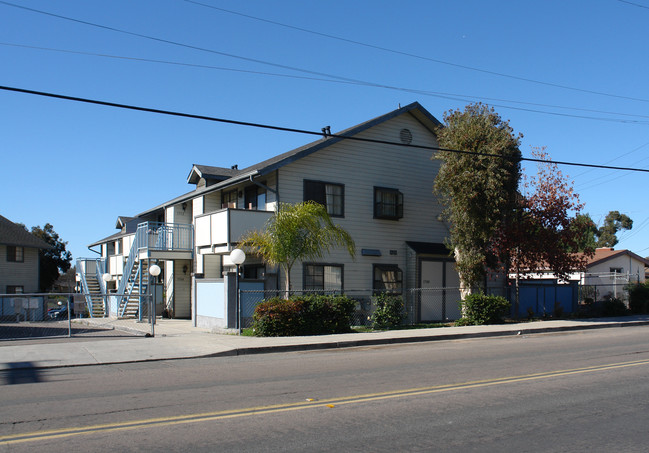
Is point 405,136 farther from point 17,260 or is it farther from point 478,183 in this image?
point 17,260

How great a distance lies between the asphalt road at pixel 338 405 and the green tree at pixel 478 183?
383 inches

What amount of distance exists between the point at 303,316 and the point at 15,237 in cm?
2981

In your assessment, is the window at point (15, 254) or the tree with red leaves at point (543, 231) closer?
the tree with red leaves at point (543, 231)

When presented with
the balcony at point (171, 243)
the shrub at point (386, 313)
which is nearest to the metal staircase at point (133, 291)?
the balcony at point (171, 243)

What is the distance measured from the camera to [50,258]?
60406mm

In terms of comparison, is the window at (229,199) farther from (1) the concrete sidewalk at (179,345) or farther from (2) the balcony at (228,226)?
(1) the concrete sidewalk at (179,345)

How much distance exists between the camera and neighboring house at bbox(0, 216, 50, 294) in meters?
38.3

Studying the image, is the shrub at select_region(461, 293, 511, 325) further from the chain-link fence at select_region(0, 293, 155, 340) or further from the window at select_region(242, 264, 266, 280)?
the chain-link fence at select_region(0, 293, 155, 340)

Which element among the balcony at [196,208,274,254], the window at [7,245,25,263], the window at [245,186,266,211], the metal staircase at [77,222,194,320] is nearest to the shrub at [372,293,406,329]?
the balcony at [196,208,274,254]

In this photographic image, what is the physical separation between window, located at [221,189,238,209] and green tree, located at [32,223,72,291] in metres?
39.6

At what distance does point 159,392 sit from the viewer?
347 inches

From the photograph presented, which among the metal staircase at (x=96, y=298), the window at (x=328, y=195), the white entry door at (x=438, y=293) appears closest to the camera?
the window at (x=328, y=195)

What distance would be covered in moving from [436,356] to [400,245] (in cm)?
1247

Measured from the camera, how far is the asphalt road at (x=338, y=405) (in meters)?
6.06
